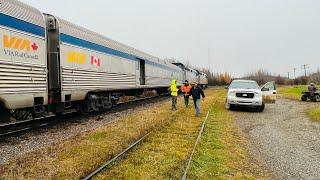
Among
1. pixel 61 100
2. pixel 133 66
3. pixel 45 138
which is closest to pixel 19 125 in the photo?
pixel 61 100

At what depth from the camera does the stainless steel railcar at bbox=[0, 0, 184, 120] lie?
33.1 ft

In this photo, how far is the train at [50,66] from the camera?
33.1 feet

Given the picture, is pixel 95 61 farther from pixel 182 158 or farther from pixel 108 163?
pixel 108 163

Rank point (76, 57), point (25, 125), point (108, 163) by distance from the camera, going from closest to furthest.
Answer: point (108, 163) < point (25, 125) < point (76, 57)

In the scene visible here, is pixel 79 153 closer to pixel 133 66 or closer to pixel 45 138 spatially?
pixel 45 138

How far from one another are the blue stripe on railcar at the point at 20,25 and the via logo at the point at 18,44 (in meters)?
0.30

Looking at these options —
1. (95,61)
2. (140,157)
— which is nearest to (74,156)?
(140,157)

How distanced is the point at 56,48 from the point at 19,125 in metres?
2.91

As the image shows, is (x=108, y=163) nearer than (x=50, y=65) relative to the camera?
Yes

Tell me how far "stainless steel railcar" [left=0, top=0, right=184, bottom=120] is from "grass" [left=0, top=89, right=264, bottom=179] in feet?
6.03

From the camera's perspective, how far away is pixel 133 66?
72.9ft

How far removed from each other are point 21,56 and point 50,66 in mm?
1892

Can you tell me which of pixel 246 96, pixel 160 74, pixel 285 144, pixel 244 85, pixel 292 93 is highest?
pixel 160 74

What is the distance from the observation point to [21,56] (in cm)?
1052
